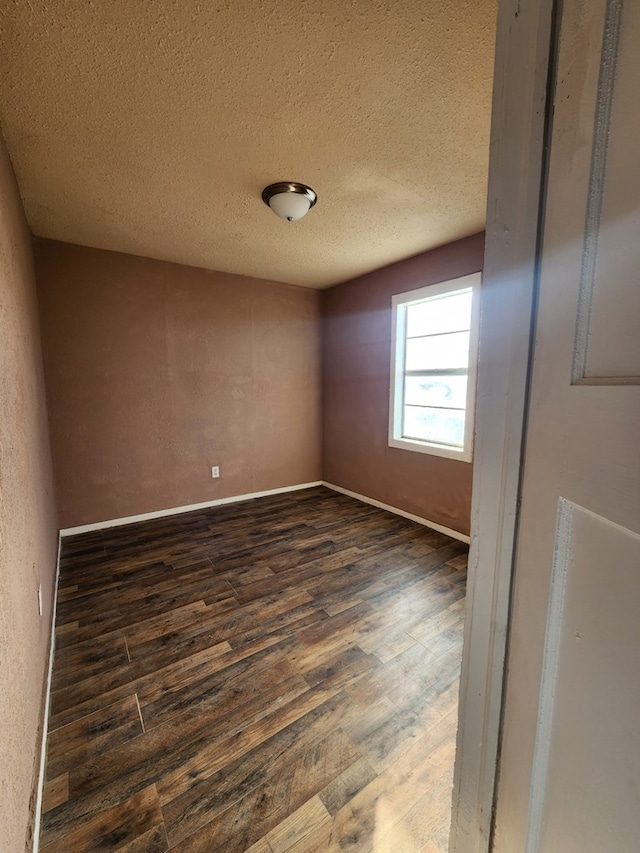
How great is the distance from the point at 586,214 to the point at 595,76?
179mm

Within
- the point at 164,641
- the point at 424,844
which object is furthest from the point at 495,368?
the point at 164,641

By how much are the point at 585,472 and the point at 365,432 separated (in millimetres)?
3342

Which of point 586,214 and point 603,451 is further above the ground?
point 586,214

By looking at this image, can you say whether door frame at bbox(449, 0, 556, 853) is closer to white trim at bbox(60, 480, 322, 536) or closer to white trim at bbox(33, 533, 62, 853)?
white trim at bbox(33, 533, 62, 853)

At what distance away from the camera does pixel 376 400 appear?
3.66 meters

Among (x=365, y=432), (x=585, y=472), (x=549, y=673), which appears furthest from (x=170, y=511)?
(x=585, y=472)

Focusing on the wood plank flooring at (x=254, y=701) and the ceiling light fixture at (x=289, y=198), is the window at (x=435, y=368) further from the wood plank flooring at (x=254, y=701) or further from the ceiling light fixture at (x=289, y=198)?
the ceiling light fixture at (x=289, y=198)

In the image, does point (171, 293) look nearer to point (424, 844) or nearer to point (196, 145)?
point (196, 145)

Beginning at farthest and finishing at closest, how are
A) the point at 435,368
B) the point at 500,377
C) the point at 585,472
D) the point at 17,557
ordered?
the point at 435,368 < the point at 17,557 < the point at 500,377 < the point at 585,472

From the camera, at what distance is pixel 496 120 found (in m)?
0.64

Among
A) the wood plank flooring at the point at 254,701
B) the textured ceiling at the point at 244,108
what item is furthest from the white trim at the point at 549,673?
the textured ceiling at the point at 244,108

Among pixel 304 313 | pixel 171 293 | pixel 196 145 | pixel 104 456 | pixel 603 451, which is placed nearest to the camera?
pixel 603 451

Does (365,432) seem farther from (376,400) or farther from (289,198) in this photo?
(289,198)

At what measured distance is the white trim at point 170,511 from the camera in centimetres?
306
